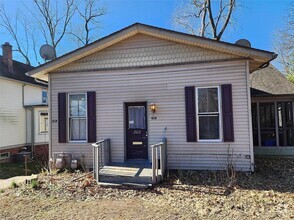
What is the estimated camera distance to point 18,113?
1602 centimetres

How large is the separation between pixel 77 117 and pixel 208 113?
4.77 meters

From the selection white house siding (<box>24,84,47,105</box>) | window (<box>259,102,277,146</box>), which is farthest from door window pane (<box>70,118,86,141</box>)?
white house siding (<box>24,84,47,105</box>)

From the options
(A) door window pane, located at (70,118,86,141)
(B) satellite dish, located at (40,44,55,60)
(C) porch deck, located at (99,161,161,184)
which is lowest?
(C) porch deck, located at (99,161,161,184)

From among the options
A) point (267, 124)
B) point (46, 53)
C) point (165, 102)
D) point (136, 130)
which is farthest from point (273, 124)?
point (46, 53)

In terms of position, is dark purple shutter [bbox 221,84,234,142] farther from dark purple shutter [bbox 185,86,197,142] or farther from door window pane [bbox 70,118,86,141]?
door window pane [bbox 70,118,86,141]

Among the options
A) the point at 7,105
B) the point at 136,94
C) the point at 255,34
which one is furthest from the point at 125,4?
the point at 255,34

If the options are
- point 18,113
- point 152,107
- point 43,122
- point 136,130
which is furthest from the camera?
point 43,122

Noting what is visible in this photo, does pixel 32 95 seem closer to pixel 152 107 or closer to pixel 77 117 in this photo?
pixel 77 117

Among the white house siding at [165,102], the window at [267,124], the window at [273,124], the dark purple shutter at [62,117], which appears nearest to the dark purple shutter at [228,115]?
the white house siding at [165,102]

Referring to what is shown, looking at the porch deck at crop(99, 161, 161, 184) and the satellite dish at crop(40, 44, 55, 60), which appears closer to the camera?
the porch deck at crop(99, 161, 161, 184)

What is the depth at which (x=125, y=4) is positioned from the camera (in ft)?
48.3

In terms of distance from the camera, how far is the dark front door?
9.04m

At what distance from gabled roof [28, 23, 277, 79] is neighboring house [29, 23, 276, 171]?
30 millimetres

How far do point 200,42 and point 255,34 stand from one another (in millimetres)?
14653
